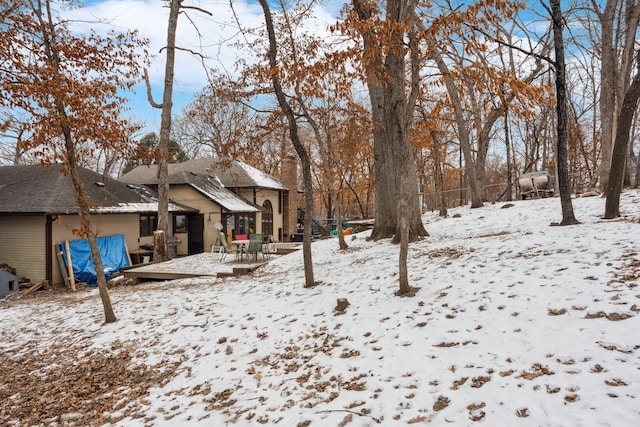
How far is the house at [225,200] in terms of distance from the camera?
2122 centimetres

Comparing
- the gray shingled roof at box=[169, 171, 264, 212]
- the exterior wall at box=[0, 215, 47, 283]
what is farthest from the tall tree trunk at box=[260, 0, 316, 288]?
the gray shingled roof at box=[169, 171, 264, 212]

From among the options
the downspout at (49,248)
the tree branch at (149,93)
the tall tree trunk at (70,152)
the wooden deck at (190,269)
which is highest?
the tree branch at (149,93)

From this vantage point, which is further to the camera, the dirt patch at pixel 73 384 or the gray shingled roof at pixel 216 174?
the gray shingled roof at pixel 216 174

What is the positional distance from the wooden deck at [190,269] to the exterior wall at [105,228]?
7.81ft

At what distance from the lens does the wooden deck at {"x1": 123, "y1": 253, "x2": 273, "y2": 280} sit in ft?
37.0

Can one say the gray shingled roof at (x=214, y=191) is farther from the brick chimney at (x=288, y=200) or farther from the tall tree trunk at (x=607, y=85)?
the tall tree trunk at (x=607, y=85)

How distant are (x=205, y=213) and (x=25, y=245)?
28.7ft

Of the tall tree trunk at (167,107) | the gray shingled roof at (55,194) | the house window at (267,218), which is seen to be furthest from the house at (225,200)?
the tall tree trunk at (167,107)

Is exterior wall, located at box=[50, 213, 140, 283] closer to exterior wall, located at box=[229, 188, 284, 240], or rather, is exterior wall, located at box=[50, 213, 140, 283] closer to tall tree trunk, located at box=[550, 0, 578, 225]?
exterior wall, located at box=[229, 188, 284, 240]

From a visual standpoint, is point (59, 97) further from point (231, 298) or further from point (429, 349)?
point (429, 349)

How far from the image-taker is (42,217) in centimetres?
1392

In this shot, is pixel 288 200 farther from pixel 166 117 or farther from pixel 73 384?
pixel 73 384

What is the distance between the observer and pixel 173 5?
48.6ft

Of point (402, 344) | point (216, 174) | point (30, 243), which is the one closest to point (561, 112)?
point (402, 344)
